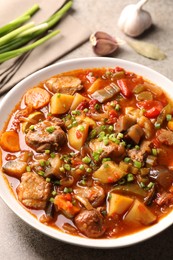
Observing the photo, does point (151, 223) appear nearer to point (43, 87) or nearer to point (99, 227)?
point (99, 227)

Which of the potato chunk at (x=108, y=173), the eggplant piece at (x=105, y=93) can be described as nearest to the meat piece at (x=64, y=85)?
the eggplant piece at (x=105, y=93)

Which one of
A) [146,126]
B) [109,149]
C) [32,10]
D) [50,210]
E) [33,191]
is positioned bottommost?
[146,126]

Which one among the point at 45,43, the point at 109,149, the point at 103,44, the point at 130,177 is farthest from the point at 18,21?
the point at 130,177

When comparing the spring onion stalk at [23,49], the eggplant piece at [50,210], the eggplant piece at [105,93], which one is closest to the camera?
the eggplant piece at [50,210]

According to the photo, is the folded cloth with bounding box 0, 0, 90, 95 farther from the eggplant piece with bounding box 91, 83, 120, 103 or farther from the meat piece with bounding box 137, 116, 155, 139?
the meat piece with bounding box 137, 116, 155, 139

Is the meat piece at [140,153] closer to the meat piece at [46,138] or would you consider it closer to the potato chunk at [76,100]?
the meat piece at [46,138]

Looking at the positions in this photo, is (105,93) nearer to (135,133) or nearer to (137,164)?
(135,133)

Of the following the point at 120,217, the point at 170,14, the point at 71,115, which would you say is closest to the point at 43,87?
the point at 71,115
